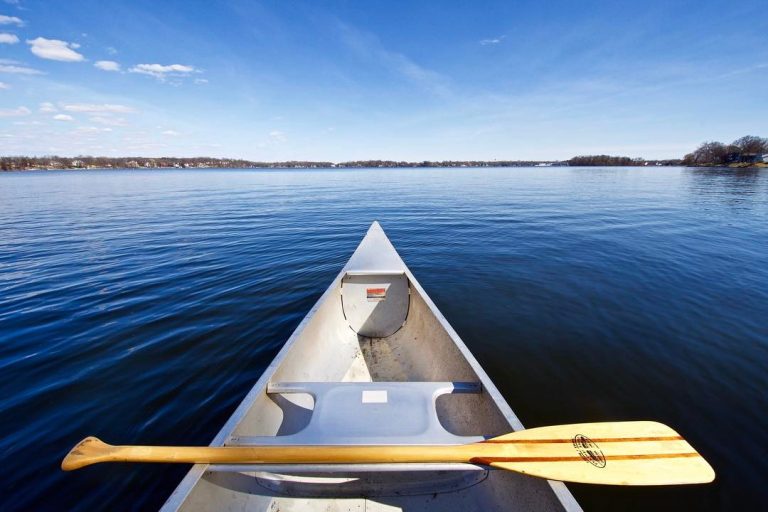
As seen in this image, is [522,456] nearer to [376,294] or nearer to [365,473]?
[365,473]

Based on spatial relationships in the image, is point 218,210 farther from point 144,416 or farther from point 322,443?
point 322,443

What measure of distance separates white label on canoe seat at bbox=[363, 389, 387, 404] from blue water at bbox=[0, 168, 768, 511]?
221 cm

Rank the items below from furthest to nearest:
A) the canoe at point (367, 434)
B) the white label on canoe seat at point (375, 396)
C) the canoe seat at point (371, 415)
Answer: the white label on canoe seat at point (375, 396) → the canoe seat at point (371, 415) → the canoe at point (367, 434)

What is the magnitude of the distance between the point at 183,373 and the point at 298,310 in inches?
97.7

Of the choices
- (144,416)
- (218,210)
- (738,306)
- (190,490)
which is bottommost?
(144,416)

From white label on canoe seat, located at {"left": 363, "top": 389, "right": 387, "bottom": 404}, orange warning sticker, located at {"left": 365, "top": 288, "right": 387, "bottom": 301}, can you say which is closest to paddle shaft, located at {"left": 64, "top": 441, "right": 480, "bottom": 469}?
white label on canoe seat, located at {"left": 363, "top": 389, "right": 387, "bottom": 404}

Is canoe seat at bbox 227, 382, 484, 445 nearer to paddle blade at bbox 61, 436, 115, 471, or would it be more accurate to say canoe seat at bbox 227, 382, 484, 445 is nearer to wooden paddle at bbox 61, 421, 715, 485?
wooden paddle at bbox 61, 421, 715, 485

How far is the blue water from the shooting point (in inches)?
132

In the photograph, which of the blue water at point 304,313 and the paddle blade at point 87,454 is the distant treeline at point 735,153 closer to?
the blue water at point 304,313

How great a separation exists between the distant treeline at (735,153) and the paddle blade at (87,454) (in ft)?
445

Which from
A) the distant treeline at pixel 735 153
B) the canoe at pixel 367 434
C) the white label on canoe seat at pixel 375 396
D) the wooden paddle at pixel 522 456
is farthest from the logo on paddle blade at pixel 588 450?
the distant treeline at pixel 735 153

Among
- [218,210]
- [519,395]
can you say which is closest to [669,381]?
[519,395]

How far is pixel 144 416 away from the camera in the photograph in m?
3.88

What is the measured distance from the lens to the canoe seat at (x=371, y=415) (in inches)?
94.8
